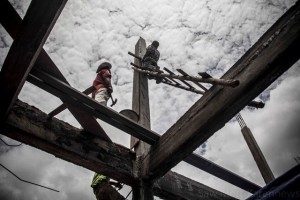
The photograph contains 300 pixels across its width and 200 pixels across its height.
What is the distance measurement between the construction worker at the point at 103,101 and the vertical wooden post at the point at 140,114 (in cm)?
24

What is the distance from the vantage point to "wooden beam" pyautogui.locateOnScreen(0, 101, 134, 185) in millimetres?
2088

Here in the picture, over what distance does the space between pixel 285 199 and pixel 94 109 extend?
1.76 meters

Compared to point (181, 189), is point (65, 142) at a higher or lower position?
higher

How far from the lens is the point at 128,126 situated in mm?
2465

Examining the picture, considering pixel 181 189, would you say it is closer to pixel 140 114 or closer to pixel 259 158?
pixel 140 114

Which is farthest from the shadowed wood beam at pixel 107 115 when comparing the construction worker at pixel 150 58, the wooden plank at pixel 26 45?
the construction worker at pixel 150 58

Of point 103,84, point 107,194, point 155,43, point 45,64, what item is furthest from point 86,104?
point 155,43

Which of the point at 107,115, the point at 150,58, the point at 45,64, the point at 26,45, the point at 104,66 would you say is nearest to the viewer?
the point at 26,45

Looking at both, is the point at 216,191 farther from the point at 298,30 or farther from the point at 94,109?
the point at 298,30

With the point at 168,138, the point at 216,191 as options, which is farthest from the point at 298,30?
the point at 216,191

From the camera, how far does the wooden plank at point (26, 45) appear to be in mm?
1448

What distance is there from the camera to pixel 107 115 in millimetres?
2361

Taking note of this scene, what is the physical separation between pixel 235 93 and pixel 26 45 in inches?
64.1

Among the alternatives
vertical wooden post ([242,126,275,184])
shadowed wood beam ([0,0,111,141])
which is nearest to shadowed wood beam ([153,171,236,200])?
shadowed wood beam ([0,0,111,141])
